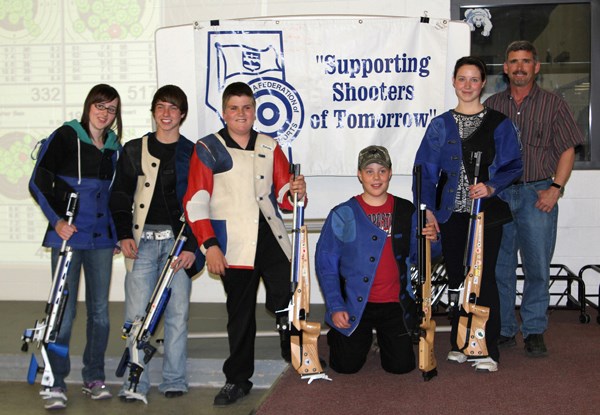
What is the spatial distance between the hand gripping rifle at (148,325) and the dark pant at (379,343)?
899 millimetres

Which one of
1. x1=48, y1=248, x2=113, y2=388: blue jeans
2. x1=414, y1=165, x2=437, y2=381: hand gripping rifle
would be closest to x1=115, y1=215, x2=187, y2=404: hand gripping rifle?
x1=48, y1=248, x2=113, y2=388: blue jeans

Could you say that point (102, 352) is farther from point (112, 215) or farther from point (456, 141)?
point (456, 141)

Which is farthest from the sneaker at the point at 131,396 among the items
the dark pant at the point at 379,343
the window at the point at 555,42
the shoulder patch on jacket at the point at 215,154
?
the window at the point at 555,42

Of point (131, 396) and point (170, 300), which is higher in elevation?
point (170, 300)

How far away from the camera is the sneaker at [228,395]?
146 inches

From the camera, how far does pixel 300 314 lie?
3814mm

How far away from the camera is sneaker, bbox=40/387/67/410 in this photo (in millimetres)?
3822

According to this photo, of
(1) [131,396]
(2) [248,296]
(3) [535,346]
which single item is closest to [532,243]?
(3) [535,346]

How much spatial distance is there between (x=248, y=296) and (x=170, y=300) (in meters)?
0.41

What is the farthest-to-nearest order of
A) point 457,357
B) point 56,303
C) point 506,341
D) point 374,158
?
point 506,341 < point 457,357 < point 374,158 < point 56,303

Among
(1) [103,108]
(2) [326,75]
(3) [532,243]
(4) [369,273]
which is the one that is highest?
(2) [326,75]

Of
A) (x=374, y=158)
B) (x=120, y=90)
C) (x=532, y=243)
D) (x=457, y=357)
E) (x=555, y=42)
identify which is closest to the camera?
(x=374, y=158)

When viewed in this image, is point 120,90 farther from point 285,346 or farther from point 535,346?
point 535,346

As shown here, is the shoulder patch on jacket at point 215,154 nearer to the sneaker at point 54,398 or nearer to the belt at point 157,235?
the belt at point 157,235
